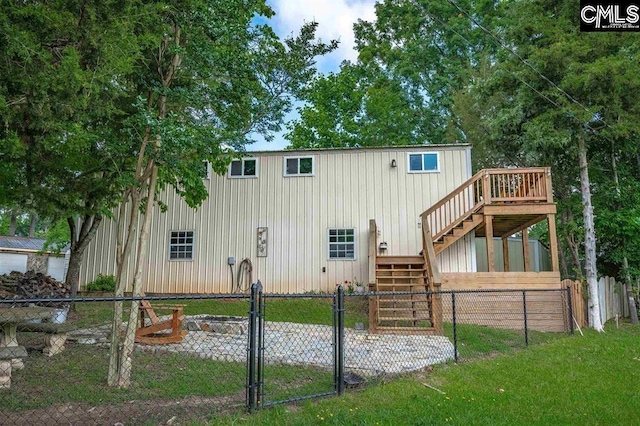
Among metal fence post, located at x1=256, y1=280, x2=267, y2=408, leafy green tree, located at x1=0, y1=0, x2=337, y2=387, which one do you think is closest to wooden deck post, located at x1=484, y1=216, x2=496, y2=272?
leafy green tree, located at x1=0, y1=0, x2=337, y2=387

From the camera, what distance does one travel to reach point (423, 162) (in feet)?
41.0

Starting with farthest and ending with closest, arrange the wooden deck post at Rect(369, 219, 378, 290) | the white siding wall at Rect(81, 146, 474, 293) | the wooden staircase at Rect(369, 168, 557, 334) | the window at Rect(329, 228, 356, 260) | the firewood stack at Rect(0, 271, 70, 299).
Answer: the window at Rect(329, 228, 356, 260), the white siding wall at Rect(81, 146, 474, 293), the firewood stack at Rect(0, 271, 70, 299), the wooden staircase at Rect(369, 168, 557, 334), the wooden deck post at Rect(369, 219, 378, 290)

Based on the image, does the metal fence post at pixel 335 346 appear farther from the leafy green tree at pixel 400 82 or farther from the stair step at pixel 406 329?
the leafy green tree at pixel 400 82

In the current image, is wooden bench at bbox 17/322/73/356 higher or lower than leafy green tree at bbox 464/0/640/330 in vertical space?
lower

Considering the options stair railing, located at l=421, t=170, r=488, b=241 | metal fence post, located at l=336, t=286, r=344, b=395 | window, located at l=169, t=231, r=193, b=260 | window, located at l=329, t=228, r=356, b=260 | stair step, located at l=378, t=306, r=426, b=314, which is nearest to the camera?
metal fence post, located at l=336, t=286, r=344, b=395

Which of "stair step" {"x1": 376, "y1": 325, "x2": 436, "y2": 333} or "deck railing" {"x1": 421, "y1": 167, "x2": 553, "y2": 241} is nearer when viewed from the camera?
"stair step" {"x1": 376, "y1": 325, "x2": 436, "y2": 333}

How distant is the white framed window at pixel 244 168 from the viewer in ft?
43.7

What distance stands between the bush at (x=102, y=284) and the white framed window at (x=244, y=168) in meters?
4.57

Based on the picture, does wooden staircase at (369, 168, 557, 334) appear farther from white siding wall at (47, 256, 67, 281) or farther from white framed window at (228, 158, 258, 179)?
white siding wall at (47, 256, 67, 281)

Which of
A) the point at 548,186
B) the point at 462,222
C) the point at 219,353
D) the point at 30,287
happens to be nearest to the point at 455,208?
the point at 462,222

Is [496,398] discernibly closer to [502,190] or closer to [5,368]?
[5,368]

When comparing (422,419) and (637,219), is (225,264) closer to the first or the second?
(422,419)

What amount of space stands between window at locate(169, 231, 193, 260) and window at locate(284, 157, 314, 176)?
3369 millimetres

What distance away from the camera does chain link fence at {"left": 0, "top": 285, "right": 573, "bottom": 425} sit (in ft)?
13.1
